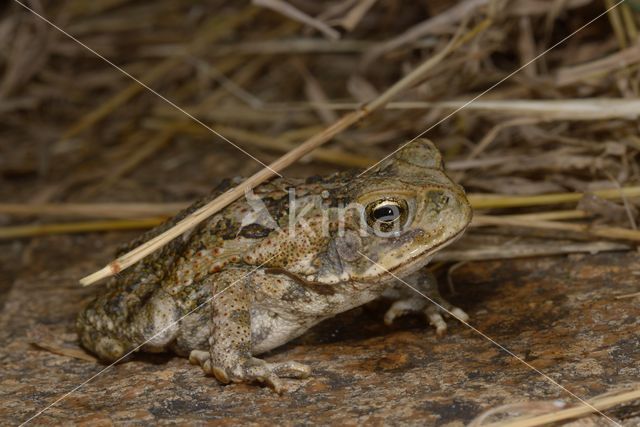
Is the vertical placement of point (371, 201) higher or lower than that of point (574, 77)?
lower

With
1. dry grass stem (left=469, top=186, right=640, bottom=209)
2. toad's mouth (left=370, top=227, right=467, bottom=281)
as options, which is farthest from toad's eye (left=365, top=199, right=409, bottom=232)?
dry grass stem (left=469, top=186, right=640, bottom=209)

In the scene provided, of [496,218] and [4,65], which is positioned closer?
[496,218]

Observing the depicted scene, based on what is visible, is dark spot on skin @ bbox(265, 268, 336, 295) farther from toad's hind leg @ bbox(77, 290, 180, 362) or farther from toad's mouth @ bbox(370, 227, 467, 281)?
toad's hind leg @ bbox(77, 290, 180, 362)

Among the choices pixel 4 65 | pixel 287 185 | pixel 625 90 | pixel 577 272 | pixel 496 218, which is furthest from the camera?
pixel 4 65

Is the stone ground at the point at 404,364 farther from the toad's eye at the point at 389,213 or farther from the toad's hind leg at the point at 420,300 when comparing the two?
the toad's eye at the point at 389,213

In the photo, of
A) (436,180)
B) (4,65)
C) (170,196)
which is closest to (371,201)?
(436,180)

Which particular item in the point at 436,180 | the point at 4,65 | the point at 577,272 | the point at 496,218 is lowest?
the point at 577,272

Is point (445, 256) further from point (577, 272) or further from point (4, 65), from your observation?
point (4, 65)

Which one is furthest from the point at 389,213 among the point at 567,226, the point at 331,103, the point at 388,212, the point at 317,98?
the point at 317,98
